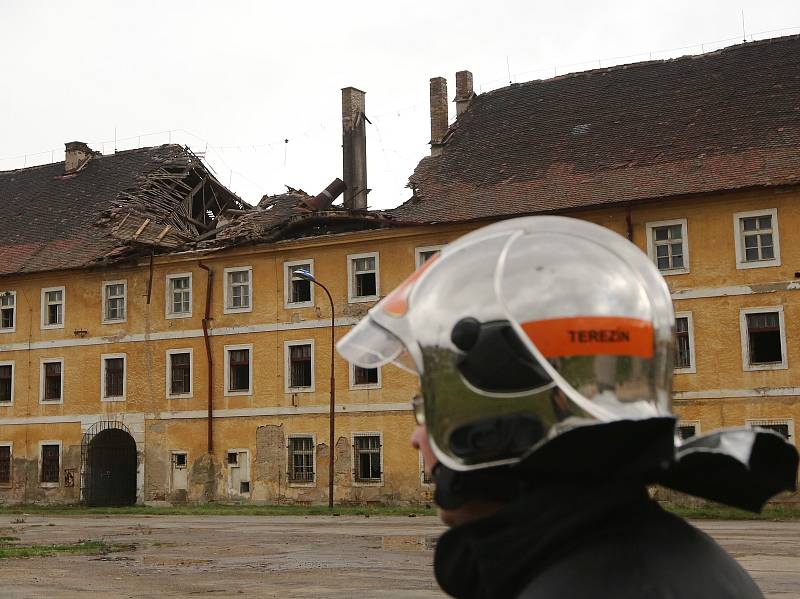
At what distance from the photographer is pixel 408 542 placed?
59.3 ft

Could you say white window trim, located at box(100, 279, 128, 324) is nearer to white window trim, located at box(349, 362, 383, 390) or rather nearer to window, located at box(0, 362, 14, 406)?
window, located at box(0, 362, 14, 406)

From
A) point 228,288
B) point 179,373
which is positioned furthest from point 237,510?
point 228,288

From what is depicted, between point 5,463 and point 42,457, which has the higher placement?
point 42,457

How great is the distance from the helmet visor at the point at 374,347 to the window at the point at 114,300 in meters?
38.1

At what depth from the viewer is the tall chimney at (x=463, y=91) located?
134 ft

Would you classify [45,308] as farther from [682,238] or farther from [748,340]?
[748,340]

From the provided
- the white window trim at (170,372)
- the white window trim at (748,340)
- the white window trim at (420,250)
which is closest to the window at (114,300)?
the white window trim at (170,372)

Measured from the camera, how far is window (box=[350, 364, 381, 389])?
115 ft

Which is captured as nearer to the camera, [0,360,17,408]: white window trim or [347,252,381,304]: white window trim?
[347,252,381,304]: white window trim

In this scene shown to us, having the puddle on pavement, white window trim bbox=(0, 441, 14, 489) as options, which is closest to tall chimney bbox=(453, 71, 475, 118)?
white window trim bbox=(0, 441, 14, 489)

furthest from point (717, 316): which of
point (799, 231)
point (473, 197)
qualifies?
point (473, 197)

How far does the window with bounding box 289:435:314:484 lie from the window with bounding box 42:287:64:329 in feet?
32.9

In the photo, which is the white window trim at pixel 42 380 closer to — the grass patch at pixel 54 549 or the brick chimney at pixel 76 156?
the brick chimney at pixel 76 156

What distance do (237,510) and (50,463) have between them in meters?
10.1
